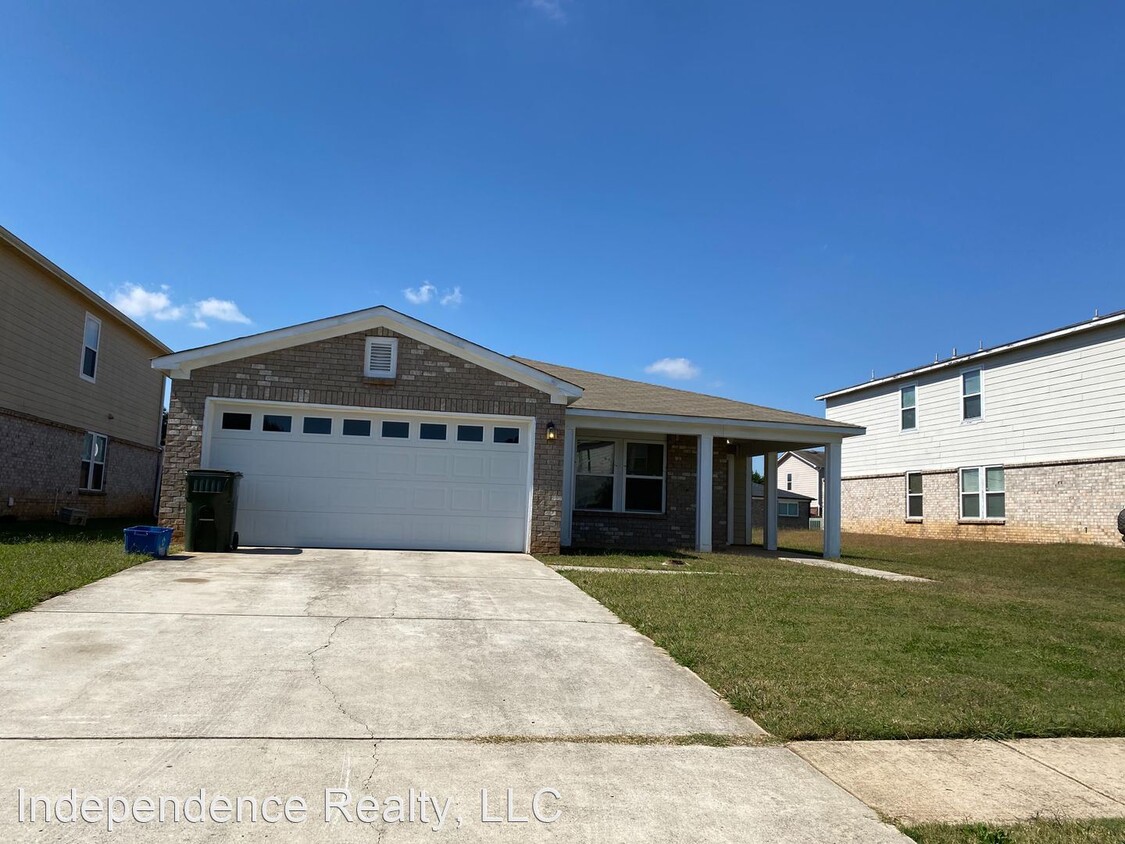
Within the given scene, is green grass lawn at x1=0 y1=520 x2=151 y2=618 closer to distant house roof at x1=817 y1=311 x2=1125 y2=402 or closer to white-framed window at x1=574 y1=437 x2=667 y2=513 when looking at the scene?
white-framed window at x1=574 y1=437 x2=667 y2=513

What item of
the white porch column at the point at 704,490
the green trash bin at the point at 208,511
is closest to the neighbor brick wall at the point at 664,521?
the white porch column at the point at 704,490

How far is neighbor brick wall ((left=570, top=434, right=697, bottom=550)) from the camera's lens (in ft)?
53.5

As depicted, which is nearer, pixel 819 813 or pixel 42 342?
pixel 819 813

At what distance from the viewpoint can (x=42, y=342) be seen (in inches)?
663

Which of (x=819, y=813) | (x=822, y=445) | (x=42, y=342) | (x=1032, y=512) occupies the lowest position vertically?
(x=819, y=813)

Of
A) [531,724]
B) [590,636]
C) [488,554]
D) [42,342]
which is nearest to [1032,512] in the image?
[488,554]

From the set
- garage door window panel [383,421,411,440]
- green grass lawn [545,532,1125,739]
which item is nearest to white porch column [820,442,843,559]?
green grass lawn [545,532,1125,739]

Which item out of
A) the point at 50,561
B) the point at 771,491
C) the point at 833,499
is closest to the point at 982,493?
the point at 771,491

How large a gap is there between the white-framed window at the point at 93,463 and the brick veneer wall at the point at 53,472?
0.64ft

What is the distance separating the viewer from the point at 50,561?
9445 millimetres

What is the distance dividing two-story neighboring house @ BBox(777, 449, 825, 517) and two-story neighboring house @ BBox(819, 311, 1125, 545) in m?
15.6

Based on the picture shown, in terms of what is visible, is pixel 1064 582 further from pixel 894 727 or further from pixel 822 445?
pixel 894 727

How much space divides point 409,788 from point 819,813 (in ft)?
6.35

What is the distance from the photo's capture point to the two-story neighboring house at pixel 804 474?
1753 inches
